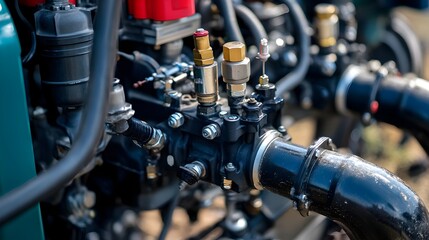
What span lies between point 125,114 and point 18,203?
33cm

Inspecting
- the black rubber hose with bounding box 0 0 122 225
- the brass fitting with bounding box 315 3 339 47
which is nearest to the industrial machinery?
the black rubber hose with bounding box 0 0 122 225

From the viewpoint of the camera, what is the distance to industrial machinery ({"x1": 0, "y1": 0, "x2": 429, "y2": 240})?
84cm

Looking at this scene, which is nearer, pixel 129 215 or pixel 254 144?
pixel 254 144

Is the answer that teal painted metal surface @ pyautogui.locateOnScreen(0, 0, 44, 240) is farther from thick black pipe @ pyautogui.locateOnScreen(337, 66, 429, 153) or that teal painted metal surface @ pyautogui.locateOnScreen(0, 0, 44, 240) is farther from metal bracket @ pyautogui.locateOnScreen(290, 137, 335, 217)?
thick black pipe @ pyautogui.locateOnScreen(337, 66, 429, 153)

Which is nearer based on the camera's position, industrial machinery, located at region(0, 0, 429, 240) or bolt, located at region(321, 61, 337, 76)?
industrial machinery, located at region(0, 0, 429, 240)

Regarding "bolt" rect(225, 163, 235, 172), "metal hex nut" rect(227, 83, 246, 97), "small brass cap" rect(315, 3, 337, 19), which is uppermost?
"metal hex nut" rect(227, 83, 246, 97)

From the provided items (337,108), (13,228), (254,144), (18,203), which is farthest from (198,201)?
(18,203)

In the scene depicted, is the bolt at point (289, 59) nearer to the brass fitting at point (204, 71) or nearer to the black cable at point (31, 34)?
the brass fitting at point (204, 71)

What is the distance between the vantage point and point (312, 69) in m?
1.57

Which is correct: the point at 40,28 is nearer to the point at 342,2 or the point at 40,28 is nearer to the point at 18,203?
the point at 18,203

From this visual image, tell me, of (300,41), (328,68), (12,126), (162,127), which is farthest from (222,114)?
(328,68)

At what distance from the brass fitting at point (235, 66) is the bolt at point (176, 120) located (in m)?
0.11

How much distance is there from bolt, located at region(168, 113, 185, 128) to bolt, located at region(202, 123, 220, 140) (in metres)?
0.07

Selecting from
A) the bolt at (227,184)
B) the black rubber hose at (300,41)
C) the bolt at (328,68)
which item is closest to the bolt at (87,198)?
the bolt at (227,184)
